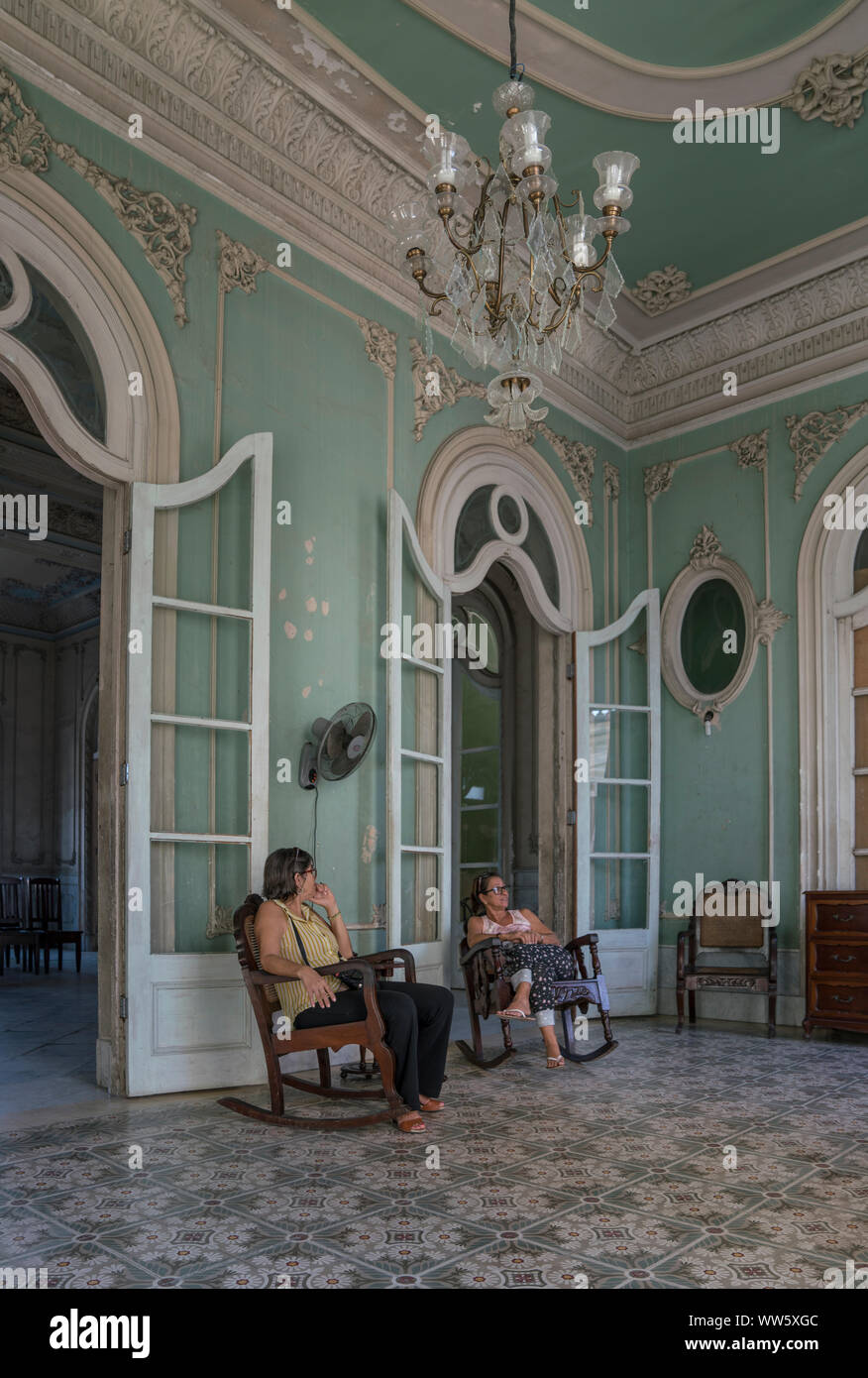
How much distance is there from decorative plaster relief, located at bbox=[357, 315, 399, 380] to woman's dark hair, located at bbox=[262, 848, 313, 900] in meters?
3.30

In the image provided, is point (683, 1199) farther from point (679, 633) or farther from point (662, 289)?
point (662, 289)

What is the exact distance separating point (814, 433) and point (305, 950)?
5.43 m

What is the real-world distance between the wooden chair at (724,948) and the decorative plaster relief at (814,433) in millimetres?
3101

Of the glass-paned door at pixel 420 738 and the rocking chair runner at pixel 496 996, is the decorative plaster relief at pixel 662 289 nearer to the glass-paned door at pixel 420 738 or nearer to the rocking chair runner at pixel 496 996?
the glass-paned door at pixel 420 738

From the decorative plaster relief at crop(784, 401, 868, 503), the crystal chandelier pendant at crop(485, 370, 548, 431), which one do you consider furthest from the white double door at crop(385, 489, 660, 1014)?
the crystal chandelier pendant at crop(485, 370, 548, 431)

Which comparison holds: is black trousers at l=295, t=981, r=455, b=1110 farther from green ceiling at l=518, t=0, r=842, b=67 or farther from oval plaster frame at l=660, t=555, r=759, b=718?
green ceiling at l=518, t=0, r=842, b=67

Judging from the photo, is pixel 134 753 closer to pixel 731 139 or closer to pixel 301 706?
pixel 301 706

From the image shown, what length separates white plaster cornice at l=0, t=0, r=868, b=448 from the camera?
4.95 meters

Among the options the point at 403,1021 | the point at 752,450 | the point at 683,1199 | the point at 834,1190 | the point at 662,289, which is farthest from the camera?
the point at 752,450

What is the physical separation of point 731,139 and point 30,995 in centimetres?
836

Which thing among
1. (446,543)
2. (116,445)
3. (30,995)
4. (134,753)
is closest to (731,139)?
(446,543)

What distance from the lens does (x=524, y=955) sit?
5.61m

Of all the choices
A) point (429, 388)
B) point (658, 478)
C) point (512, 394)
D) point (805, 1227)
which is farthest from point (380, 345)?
point (805, 1227)

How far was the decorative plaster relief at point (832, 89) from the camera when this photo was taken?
5625 mm
